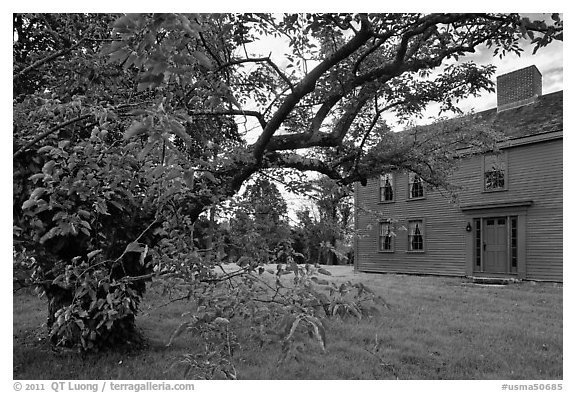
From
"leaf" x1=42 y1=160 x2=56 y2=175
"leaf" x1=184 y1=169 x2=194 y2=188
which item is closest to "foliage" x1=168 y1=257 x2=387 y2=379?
"leaf" x1=184 y1=169 x2=194 y2=188

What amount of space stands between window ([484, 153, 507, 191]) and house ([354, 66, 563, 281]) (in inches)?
0.7

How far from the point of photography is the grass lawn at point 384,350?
3109mm

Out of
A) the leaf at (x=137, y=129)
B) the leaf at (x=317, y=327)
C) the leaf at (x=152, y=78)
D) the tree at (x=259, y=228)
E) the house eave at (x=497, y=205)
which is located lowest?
the leaf at (x=317, y=327)

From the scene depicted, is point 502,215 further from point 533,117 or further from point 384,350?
point 384,350

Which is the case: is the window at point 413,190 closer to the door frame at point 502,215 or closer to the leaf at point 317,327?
the door frame at point 502,215

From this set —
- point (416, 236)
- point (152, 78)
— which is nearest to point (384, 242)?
point (416, 236)

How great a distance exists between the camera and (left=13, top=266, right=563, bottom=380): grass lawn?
311 centimetres

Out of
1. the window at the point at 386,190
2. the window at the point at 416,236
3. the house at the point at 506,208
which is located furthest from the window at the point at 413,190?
the window at the point at 416,236

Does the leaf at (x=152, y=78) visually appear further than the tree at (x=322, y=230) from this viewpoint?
No

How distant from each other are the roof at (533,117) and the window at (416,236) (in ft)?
9.12

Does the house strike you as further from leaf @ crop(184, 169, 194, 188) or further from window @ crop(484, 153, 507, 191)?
leaf @ crop(184, 169, 194, 188)

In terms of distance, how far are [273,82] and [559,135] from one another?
21.6 feet

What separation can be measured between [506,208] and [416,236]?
2138 millimetres
